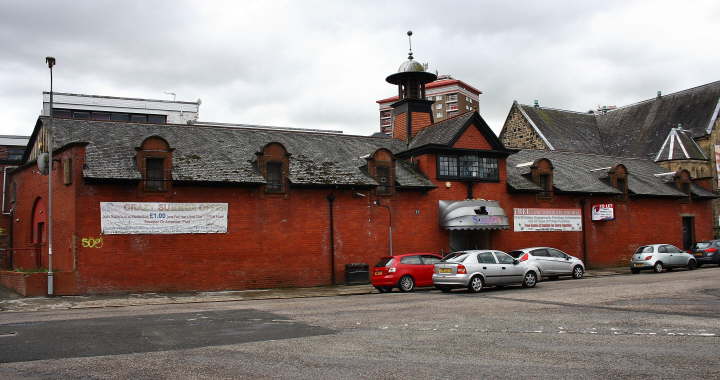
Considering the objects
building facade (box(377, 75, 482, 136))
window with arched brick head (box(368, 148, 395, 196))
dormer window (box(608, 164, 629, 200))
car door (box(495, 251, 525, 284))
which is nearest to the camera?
car door (box(495, 251, 525, 284))

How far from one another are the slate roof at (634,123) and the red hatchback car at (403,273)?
32.0m

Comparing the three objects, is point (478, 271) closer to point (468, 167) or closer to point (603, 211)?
point (468, 167)

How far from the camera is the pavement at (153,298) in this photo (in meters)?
18.9

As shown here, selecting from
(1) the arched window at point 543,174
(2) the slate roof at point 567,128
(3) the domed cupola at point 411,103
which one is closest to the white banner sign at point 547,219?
(1) the arched window at point 543,174

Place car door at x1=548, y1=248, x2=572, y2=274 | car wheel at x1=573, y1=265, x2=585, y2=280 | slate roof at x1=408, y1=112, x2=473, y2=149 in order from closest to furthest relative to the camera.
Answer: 1. car door at x1=548, y1=248, x2=572, y2=274
2. car wheel at x1=573, y1=265, x2=585, y2=280
3. slate roof at x1=408, y1=112, x2=473, y2=149

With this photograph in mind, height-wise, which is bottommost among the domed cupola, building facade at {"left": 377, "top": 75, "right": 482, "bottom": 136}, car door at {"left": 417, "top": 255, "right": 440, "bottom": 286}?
car door at {"left": 417, "top": 255, "right": 440, "bottom": 286}

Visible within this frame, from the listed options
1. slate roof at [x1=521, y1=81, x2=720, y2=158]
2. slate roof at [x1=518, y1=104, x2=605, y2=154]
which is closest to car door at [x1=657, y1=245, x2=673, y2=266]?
slate roof at [x1=518, y1=104, x2=605, y2=154]

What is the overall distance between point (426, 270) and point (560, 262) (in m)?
7.70

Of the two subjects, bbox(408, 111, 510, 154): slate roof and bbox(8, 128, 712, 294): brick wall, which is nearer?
bbox(8, 128, 712, 294): brick wall

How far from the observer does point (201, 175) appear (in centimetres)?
2427

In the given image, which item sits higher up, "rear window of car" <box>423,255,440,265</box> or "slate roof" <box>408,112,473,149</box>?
"slate roof" <box>408,112,473,149</box>

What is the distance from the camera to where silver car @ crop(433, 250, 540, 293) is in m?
20.8

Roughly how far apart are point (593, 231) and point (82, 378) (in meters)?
31.9

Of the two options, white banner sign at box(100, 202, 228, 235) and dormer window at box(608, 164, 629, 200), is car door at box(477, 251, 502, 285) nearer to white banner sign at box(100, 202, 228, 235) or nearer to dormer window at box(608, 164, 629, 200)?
white banner sign at box(100, 202, 228, 235)
